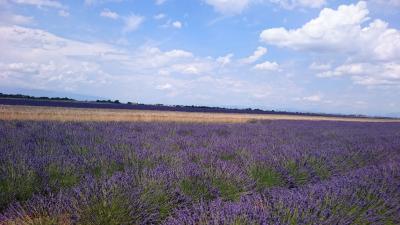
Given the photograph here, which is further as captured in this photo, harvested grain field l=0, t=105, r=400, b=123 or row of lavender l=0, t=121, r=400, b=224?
harvested grain field l=0, t=105, r=400, b=123

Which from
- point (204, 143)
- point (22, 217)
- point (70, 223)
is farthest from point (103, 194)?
point (204, 143)

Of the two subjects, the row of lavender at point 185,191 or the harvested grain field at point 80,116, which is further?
the harvested grain field at point 80,116

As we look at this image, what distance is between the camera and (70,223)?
314 cm

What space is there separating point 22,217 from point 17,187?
3.65ft

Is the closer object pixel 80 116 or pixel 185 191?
pixel 185 191

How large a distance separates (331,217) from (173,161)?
118 inches

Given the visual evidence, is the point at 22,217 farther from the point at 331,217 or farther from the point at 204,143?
the point at 204,143

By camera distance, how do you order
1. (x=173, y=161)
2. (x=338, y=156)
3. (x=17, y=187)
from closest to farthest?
(x=17, y=187), (x=173, y=161), (x=338, y=156)

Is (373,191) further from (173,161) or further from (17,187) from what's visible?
(17,187)

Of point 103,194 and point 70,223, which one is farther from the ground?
point 103,194

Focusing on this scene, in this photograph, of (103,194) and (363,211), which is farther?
(363,211)

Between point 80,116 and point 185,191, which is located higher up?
point 80,116

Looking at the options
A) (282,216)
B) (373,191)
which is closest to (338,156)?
(373,191)

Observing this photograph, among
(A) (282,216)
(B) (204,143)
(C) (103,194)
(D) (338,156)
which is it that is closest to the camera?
(A) (282,216)
